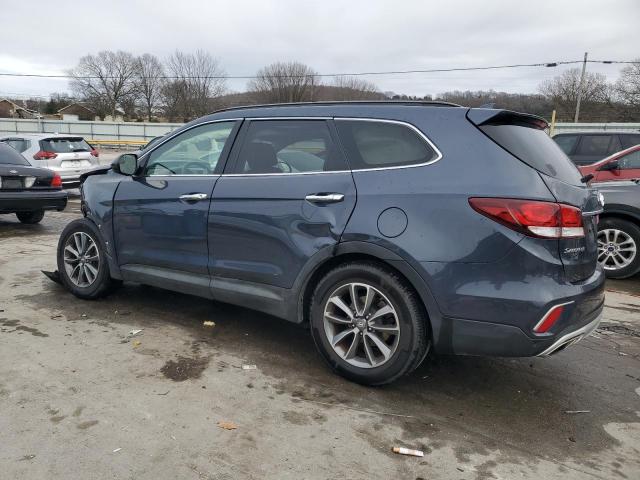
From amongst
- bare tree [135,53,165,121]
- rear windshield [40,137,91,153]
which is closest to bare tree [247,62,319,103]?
bare tree [135,53,165,121]

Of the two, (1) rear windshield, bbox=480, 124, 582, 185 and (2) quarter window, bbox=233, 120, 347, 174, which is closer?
(1) rear windshield, bbox=480, 124, 582, 185

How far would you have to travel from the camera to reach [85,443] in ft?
8.68

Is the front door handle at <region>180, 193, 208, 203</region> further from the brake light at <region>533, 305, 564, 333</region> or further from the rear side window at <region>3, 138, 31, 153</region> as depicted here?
the rear side window at <region>3, 138, 31, 153</region>

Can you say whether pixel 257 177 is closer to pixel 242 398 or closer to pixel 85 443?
pixel 242 398

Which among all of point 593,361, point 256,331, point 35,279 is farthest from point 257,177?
point 35,279

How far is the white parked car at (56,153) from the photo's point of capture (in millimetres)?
12867

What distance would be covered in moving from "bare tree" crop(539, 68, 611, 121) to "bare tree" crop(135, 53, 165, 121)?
50.5 m

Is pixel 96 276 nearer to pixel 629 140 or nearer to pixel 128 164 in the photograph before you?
→ pixel 128 164

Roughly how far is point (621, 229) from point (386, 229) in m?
4.49

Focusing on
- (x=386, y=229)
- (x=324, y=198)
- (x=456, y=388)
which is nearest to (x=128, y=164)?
(x=324, y=198)

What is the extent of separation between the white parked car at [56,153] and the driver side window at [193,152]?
32.1 feet

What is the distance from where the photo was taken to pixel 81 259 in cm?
481

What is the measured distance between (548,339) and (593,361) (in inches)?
56.9

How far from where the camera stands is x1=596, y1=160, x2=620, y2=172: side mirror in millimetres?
7590
